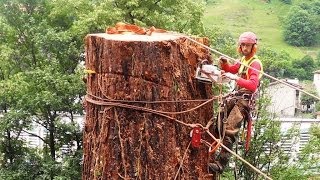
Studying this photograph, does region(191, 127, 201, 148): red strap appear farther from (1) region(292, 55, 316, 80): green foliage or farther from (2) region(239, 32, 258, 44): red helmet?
(1) region(292, 55, 316, 80): green foliage

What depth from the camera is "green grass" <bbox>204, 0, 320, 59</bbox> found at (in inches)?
2227

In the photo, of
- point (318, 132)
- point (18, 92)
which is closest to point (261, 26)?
point (318, 132)

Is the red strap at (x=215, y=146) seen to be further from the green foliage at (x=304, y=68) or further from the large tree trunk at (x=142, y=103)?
the green foliage at (x=304, y=68)

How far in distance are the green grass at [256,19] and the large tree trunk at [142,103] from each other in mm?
51688

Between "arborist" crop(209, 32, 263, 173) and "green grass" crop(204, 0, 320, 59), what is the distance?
51.0m

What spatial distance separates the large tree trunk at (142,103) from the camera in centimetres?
331

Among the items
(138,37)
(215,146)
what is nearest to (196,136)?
(215,146)

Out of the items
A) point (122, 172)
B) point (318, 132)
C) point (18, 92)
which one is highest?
point (122, 172)

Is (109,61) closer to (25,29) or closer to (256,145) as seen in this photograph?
(256,145)

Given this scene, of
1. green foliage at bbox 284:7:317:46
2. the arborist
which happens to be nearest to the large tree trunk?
the arborist

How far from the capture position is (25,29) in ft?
50.6

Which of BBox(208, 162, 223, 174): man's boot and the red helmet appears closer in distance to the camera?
BBox(208, 162, 223, 174): man's boot

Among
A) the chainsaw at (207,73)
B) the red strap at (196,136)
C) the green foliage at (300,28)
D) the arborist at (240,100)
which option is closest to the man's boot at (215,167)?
the arborist at (240,100)

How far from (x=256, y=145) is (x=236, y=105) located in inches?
419
